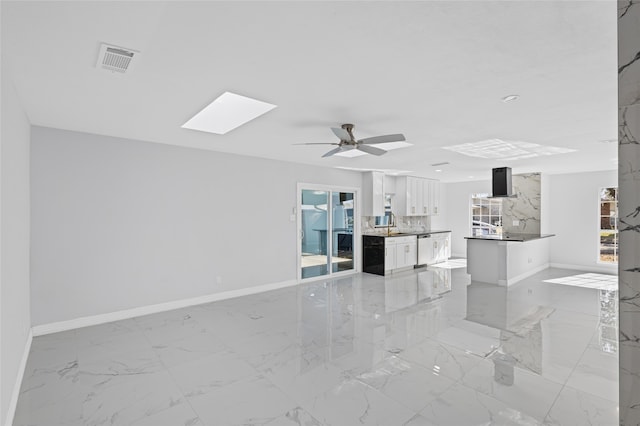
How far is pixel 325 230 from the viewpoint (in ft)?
23.6

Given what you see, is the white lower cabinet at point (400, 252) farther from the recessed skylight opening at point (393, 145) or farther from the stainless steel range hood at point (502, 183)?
the recessed skylight opening at point (393, 145)

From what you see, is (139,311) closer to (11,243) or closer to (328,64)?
(11,243)

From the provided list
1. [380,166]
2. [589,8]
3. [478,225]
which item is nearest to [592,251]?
[478,225]

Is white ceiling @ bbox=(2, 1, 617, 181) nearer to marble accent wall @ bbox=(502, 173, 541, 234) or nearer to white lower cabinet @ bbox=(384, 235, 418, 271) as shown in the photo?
white lower cabinet @ bbox=(384, 235, 418, 271)

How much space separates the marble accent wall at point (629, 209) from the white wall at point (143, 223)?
500 cm

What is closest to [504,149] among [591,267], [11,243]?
[591,267]

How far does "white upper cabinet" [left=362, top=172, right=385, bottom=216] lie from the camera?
7.77 meters

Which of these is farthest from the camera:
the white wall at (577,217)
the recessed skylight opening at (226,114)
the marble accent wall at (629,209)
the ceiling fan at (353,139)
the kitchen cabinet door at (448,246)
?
the kitchen cabinet door at (448,246)

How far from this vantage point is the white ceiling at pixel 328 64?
175 centimetres

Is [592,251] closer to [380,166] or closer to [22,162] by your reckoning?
[380,166]

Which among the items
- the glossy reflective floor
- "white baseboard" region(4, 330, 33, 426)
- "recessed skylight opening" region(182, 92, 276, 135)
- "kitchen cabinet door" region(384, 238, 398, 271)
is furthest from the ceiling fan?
"kitchen cabinet door" region(384, 238, 398, 271)

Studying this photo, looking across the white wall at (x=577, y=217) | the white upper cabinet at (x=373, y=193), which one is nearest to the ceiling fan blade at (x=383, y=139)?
the white upper cabinet at (x=373, y=193)

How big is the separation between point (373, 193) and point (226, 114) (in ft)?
14.9

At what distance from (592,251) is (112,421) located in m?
9.93
